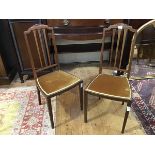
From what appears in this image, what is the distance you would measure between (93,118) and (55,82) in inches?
22.4

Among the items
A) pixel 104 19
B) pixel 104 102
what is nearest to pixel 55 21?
pixel 104 19

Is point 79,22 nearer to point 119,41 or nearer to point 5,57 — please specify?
point 119,41

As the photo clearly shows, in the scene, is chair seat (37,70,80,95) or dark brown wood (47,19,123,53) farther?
dark brown wood (47,19,123,53)

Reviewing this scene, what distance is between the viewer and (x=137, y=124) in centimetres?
182

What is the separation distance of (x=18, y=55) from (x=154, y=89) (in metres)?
1.82

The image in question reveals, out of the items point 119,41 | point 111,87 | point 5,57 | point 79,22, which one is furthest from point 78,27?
point 5,57

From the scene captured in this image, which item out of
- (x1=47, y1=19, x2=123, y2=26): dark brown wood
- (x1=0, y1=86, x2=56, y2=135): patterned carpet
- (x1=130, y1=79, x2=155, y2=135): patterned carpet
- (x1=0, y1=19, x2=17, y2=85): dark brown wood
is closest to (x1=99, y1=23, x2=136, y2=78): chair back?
(x1=47, y1=19, x2=123, y2=26): dark brown wood

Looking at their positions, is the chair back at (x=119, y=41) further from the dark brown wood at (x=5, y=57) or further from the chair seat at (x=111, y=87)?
the dark brown wood at (x=5, y=57)

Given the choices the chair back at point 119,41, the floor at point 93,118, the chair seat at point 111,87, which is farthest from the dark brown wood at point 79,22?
the floor at point 93,118

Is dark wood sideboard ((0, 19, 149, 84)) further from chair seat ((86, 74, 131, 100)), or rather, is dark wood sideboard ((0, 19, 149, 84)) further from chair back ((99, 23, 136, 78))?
chair seat ((86, 74, 131, 100))

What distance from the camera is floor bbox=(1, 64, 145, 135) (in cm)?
176

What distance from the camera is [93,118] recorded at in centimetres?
192

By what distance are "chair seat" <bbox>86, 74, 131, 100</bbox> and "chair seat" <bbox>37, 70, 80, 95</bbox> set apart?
200 millimetres

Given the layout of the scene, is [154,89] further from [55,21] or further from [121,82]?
[55,21]
